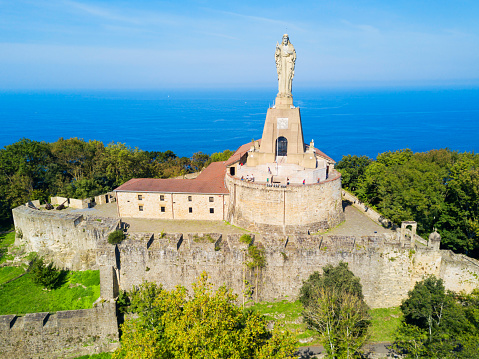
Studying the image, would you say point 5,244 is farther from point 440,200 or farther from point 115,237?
point 440,200

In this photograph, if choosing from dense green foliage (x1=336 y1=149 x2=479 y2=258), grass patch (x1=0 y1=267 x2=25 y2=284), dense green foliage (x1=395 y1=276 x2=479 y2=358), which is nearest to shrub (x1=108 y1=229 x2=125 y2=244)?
grass patch (x1=0 y1=267 x2=25 y2=284)

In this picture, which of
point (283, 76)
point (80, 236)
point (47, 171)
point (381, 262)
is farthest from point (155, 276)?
point (47, 171)

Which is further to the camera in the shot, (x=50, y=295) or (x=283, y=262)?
(x=50, y=295)

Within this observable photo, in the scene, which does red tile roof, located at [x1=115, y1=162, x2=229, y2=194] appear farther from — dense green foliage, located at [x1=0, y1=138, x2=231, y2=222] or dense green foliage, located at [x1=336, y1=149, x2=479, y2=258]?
dense green foliage, located at [x1=336, y1=149, x2=479, y2=258]

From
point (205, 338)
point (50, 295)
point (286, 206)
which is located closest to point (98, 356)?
point (50, 295)

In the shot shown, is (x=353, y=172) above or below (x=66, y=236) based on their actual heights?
above

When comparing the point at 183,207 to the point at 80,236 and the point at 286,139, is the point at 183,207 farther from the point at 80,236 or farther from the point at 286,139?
the point at 286,139

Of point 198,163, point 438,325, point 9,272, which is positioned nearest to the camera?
point 438,325
